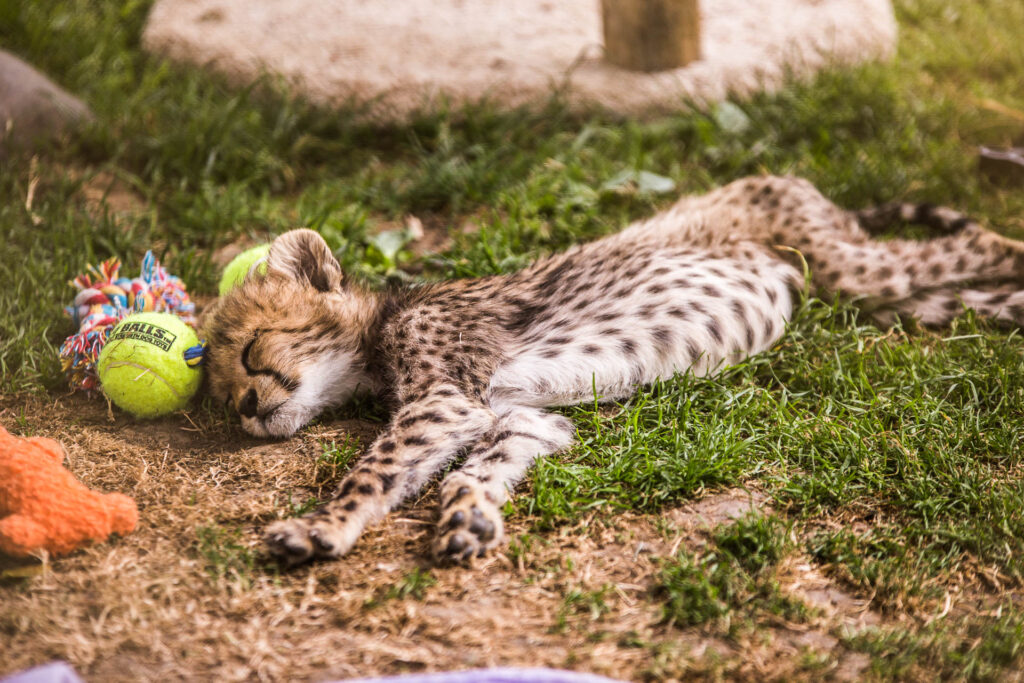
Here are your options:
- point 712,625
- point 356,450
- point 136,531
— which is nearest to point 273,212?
point 356,450

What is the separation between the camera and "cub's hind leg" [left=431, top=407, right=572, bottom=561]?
2.85m

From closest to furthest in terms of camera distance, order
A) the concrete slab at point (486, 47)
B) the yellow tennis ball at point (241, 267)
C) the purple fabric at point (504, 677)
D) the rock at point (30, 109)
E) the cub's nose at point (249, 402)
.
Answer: the purple fabric at point (504, 677)
the cub's nose at point (249, 402)
the yellow tennis ball at point (241, 267)
the rock at point (30, 109)
the concrete slab at point (486, 47)

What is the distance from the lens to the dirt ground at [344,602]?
2.39 metres

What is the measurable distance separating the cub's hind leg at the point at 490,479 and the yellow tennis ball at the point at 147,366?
1.16m

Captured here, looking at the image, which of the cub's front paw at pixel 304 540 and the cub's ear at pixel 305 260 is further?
the cub's ear at pixel 305 260

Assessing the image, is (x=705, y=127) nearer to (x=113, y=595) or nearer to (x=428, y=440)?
(x=428, y=440)

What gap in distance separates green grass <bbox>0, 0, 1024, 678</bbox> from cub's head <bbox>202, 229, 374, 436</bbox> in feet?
1.08

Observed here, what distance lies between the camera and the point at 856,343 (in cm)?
395

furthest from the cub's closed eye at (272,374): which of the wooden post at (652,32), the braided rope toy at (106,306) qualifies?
the wooden post at (652,32)

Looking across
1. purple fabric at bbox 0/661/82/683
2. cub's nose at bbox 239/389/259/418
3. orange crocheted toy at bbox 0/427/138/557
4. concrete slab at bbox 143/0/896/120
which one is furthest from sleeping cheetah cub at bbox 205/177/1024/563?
concrete slab at bbox 143/0/896/120

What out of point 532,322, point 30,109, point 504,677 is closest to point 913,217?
point 532,322

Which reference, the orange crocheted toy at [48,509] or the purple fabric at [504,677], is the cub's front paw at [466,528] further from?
the orange crocheted toy at [48,509]

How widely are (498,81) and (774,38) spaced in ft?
6.76

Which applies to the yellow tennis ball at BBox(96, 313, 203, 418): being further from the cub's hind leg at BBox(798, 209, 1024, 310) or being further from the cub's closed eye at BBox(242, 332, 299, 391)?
the cub's hind leg at BBox(798, 209, 1024, 310)
